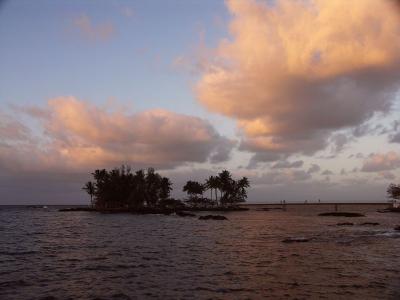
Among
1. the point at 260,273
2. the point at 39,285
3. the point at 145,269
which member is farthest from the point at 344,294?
the point at 39,285

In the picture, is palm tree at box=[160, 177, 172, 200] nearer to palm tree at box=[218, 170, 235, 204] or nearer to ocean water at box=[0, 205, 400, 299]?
palm tree at box=[218, 170, 235, 204]

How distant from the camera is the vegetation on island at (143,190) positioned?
153 metres

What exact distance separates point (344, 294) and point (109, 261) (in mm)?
17297

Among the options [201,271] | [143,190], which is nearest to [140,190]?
[143,190]

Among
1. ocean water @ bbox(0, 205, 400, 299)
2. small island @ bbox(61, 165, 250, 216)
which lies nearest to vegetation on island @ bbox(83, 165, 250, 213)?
small island @ bbox(61, 165, 250, 216)

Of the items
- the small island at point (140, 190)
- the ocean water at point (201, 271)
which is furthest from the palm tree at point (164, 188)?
the ocean water at point (201, 271)

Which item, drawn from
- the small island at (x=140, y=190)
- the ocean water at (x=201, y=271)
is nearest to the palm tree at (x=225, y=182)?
the small island at (x=140, y=190)

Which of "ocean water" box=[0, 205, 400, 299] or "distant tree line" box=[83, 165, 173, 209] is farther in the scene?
"distant tree line" box=[83, 165, 173, 209]

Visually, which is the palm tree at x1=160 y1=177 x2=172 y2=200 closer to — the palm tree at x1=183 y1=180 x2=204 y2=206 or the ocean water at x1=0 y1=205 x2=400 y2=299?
the palm tree at x1=183 y1=180 x2=204 y2=206

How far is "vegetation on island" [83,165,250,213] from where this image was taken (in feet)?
503

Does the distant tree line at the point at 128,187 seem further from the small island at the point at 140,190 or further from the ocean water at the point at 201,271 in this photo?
the ocean water at the point at 201,271

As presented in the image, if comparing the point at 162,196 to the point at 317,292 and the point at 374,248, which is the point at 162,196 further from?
the point at 317,292

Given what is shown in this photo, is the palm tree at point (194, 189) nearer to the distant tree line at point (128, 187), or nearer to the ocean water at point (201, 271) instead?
the distant tree line at point (128, 187)

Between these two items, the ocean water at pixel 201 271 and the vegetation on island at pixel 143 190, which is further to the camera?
the vegetation on island at pixel 143 190
